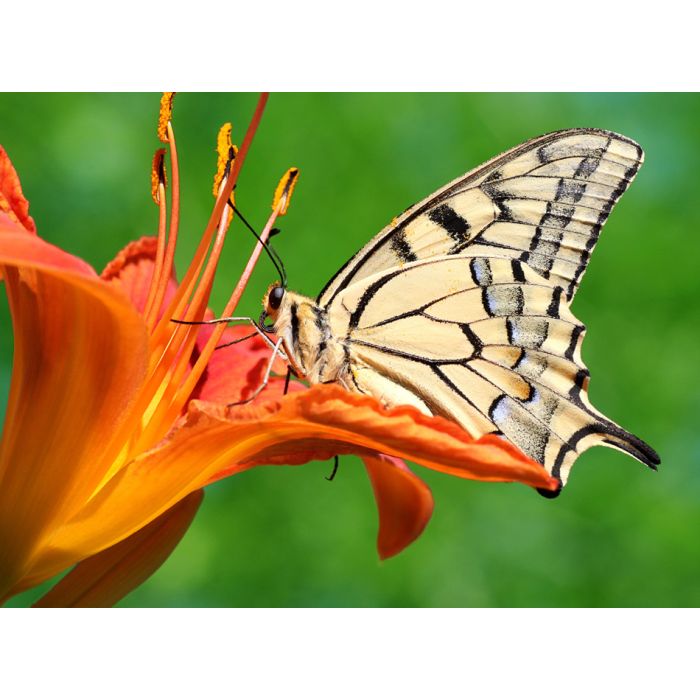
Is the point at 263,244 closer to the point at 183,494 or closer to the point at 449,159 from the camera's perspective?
the point at 183,494

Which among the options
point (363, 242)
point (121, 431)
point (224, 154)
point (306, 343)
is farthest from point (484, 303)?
point (363, 242)

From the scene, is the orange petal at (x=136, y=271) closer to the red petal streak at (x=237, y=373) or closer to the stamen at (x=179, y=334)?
the red petal streak at (x=237, y=373)

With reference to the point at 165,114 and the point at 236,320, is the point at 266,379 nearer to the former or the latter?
the point at 236,320

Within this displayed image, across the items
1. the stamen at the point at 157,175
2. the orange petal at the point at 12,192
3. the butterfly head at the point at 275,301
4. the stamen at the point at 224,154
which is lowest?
the butterfly head at the point at 275,301

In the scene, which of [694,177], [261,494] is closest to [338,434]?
[261,494]

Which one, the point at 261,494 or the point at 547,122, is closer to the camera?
the point at 261,494

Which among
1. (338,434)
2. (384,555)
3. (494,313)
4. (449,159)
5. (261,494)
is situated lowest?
(261,494)

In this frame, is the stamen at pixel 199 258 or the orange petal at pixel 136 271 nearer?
the stamen at pixel 199 258

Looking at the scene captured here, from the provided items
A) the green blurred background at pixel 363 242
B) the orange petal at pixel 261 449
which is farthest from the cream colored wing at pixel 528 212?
the green blurred background at pixel 363 242
